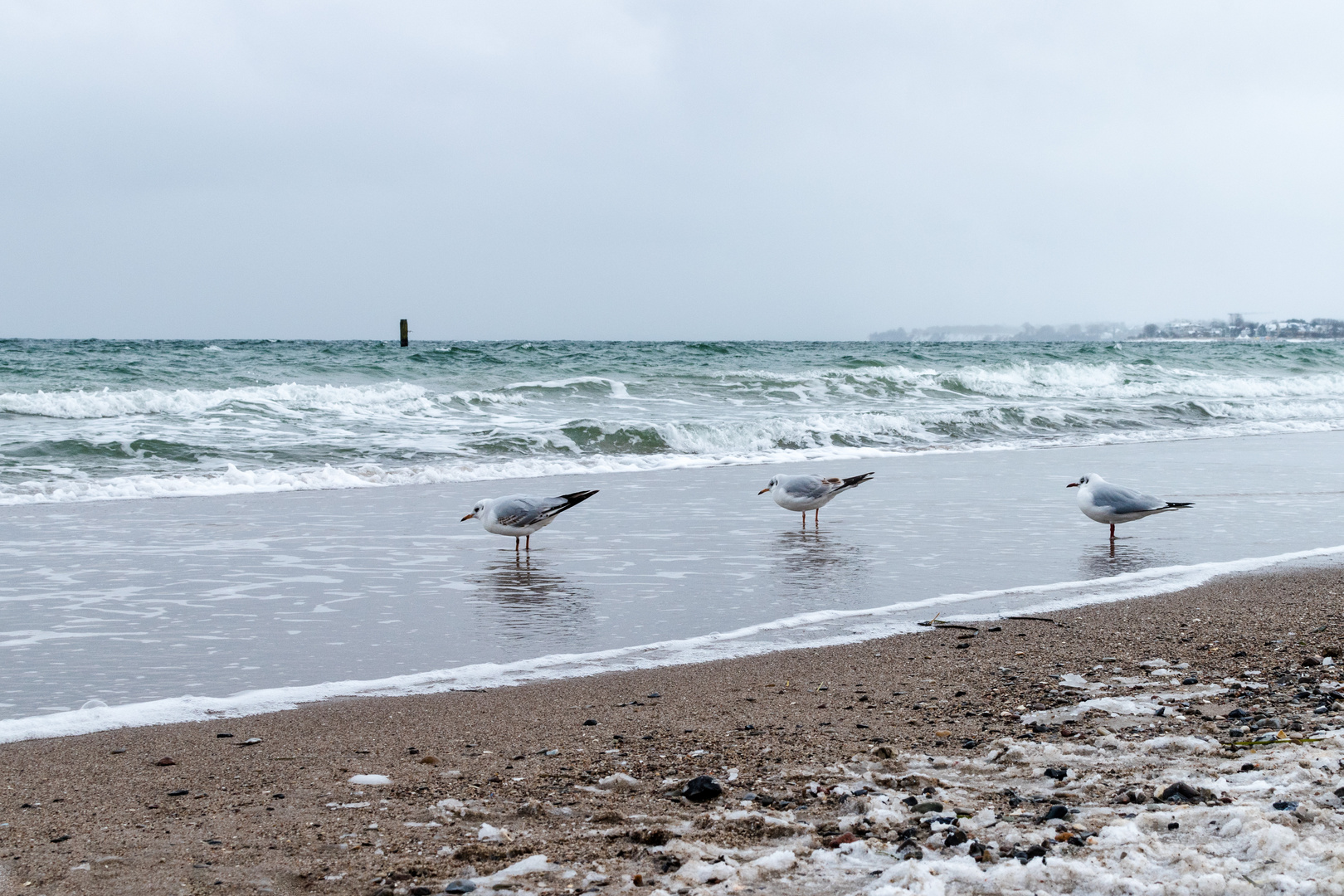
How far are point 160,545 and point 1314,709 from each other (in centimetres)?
633

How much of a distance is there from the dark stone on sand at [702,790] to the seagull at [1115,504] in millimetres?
5323

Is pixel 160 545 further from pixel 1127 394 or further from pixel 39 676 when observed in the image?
pixel 1127 394

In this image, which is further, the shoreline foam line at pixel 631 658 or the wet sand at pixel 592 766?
the shoreline foam line at pixel 631 658

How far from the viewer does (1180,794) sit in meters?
2.61

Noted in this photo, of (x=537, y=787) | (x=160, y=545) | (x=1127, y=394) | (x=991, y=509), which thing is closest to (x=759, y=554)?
(x=991, y=509)

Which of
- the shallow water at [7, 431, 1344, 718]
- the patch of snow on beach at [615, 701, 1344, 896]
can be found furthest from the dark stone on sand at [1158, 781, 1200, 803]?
the shallow water at [7, 431, 1344, 718]

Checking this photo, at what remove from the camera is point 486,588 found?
6047 millimetres

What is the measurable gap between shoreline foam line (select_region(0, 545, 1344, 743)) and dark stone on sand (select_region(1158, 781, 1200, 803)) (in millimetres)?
2151

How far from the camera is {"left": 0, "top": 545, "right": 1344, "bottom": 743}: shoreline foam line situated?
377 centimetres

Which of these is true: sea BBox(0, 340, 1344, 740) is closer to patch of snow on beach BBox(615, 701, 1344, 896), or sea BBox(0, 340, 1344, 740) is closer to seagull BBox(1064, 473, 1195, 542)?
seagull BBox(1064, 473, 1195, 542)

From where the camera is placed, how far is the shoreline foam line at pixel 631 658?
3.77 metres

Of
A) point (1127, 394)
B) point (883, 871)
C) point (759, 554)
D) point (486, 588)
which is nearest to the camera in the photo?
point (883, 871)

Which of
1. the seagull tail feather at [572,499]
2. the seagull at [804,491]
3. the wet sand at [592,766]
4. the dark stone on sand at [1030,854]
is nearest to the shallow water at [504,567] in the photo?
the seagull at [804,491]

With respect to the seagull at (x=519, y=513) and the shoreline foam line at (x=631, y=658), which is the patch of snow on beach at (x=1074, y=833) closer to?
the shoreline foam line at (x=631, y=658)
